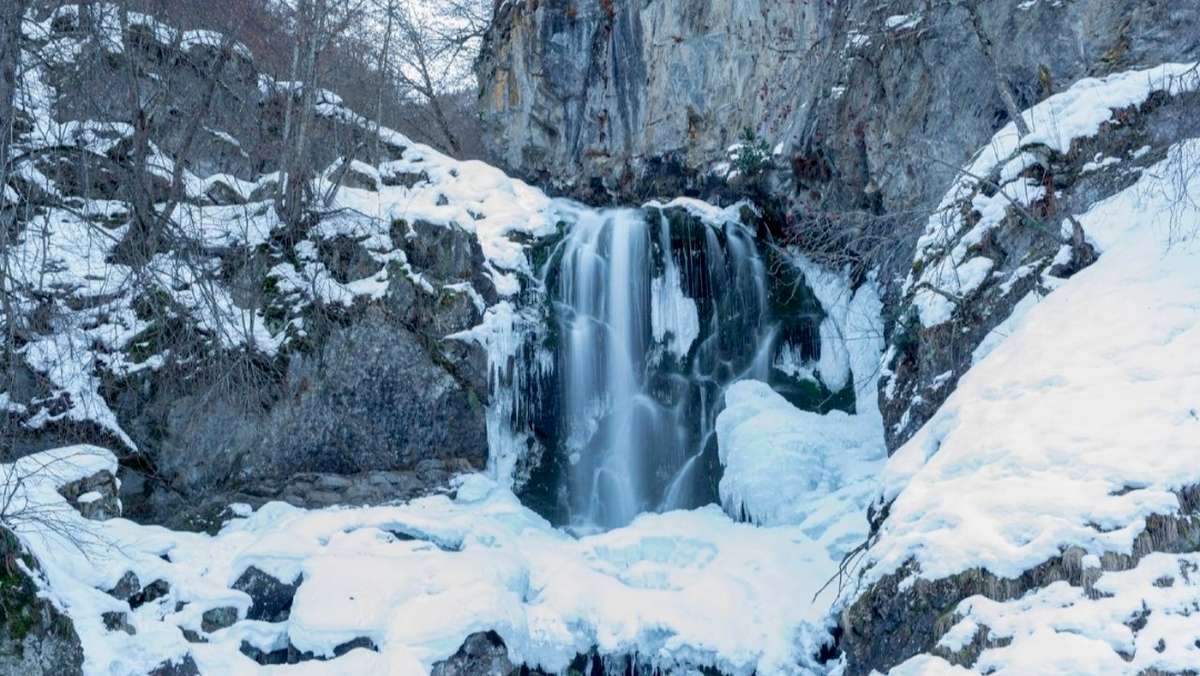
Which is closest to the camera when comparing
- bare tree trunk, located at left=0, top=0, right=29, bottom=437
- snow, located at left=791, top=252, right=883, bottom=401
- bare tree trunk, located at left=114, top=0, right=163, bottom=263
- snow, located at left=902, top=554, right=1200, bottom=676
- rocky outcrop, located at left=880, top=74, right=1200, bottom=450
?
snow, located at left=902, top=554, right=1200, bottom=676

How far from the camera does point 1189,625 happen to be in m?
4.21

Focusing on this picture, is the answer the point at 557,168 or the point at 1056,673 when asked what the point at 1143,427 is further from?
the point at 557,168

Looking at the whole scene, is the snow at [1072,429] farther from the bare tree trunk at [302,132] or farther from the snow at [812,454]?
the bare tree trunk at [302,132]

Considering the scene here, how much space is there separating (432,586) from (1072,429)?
450 centimetres

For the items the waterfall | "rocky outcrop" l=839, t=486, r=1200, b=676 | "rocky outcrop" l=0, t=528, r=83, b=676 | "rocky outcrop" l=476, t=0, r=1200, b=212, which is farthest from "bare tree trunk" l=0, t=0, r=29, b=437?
"rocky outcrop" l=476, t=0, r=1200, b=212

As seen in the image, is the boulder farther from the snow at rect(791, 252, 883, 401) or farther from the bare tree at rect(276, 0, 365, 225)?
the snow at rect(791, 252, 883, 401)

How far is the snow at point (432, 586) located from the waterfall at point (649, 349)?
1424mm

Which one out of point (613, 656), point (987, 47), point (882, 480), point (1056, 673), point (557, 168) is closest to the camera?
point (1056, 673)

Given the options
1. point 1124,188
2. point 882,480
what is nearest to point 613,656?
point 882,480

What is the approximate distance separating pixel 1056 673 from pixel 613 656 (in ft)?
13.7

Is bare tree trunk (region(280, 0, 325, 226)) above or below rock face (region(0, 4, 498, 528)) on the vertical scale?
above

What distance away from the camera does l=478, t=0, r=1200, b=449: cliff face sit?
33.8 ft

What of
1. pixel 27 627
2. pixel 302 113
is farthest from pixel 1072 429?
pixel 302 113

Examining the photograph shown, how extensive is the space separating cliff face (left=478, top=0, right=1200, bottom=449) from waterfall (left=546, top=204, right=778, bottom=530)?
1124mm
